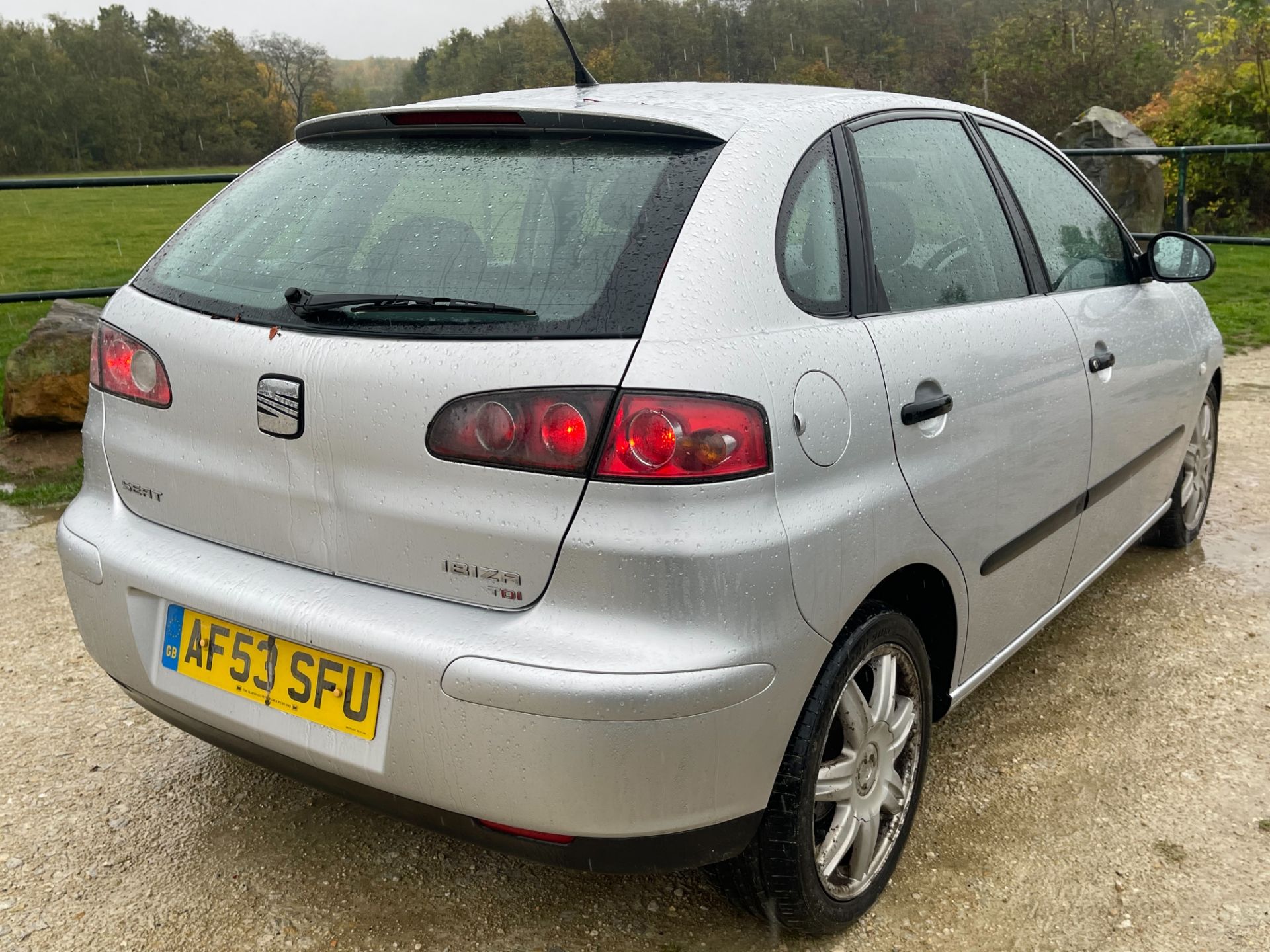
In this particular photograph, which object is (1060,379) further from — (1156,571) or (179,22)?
(179,22)

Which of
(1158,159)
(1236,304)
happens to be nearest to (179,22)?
(1158,159)

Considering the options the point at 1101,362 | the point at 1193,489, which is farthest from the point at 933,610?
the point at 1193,489

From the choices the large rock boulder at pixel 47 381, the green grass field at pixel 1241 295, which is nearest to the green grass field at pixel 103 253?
the green grass field at pixel 1241 295

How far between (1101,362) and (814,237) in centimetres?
125

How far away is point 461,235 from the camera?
197 centimetres

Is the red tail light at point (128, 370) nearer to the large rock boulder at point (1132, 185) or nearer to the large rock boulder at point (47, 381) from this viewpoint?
the large rock boulder at point (47, 381)

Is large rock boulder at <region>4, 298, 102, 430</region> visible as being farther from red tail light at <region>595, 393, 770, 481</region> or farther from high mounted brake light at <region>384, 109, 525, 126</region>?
red tail light at <region>595, 393, 770, 481</region>

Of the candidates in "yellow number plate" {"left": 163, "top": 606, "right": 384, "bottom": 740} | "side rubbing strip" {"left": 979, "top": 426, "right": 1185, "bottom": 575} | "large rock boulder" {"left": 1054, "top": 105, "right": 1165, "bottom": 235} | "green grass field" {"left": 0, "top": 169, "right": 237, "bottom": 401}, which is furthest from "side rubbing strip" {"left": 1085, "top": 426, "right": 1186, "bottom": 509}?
"large rock boulder" {"left": 1054, "top": 105, "right": 1165, "bottom": 235}

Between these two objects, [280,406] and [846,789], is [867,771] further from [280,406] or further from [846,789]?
[280,406]

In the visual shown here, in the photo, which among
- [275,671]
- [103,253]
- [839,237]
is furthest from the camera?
[103,253]

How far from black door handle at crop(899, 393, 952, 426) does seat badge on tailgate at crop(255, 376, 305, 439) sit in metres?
1.07

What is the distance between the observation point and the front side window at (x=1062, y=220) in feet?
9.62

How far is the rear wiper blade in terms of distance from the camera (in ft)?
5.99

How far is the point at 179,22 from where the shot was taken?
175 feet
